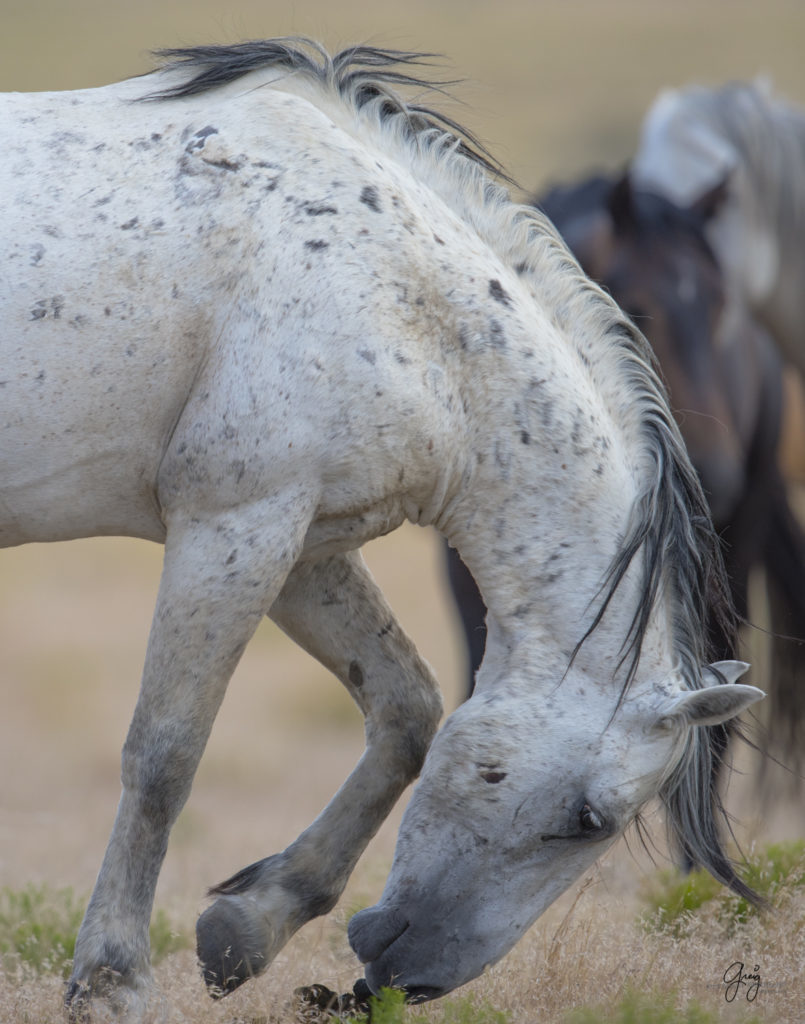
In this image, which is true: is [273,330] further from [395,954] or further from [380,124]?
[395,954]

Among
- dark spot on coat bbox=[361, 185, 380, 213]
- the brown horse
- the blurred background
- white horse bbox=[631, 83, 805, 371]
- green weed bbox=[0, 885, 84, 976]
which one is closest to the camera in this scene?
dark spot on coat bbox=[361, 185, 380, 213]

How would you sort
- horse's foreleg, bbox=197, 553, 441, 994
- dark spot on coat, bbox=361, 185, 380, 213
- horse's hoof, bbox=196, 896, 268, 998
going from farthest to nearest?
horse's foreleg, bbox=197, 553, 441, 994 < horse's hoof, bbox=196, 896, 268, 998 < dark spot on coat, bbox=361, 185, 380, 213

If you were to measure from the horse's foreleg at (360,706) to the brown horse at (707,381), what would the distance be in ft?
7.59

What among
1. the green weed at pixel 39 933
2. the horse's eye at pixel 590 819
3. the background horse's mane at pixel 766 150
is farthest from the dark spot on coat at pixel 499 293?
the background horse's mane at pixel 766 150

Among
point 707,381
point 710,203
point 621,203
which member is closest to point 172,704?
point 707,381

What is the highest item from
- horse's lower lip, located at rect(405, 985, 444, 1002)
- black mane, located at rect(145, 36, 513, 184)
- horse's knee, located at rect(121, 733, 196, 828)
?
black mane, located at rect(145, 36, 513, 184)

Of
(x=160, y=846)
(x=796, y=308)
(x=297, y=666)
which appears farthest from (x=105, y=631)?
(x=160, y=846)

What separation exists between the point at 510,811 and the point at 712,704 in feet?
1.64

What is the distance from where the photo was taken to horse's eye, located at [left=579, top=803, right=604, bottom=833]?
2857mm

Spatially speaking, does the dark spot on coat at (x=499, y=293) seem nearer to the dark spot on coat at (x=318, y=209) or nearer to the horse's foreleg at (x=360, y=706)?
the dark spot on coat at (x=318, y=209)

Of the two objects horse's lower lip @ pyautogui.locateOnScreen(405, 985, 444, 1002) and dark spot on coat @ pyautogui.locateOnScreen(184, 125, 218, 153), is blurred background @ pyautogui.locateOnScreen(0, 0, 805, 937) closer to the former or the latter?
dark spot on coat @ pyautogui.locateOnScreen(184, 125, 218, 153)

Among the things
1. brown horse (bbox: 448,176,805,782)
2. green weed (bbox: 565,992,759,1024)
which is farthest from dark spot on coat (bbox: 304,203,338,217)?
brown horse (bbox: 448,176,805,782)

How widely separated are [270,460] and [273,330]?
28 cm

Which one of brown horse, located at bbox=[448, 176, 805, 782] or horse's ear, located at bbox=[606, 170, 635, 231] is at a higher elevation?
horse's ear, located at bbox=[606, 170, 635, 231]
